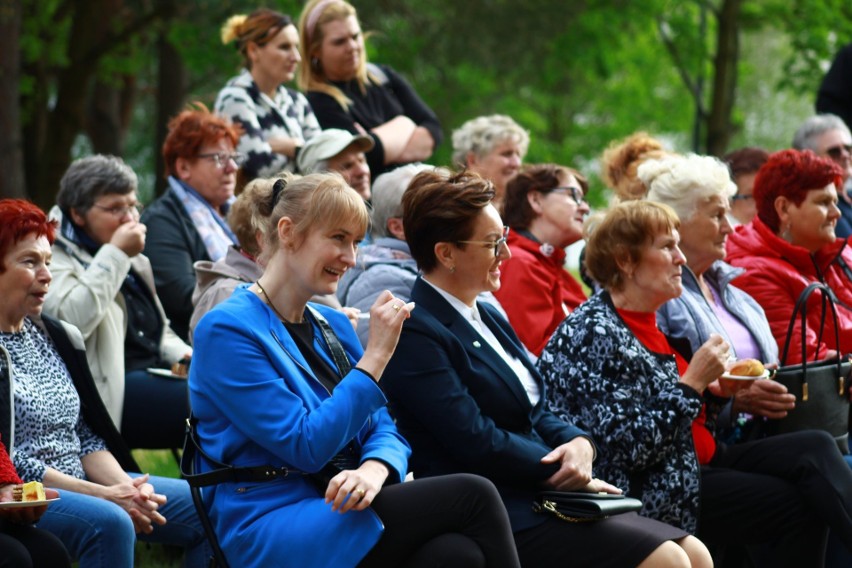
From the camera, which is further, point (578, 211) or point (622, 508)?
point (578, 211)

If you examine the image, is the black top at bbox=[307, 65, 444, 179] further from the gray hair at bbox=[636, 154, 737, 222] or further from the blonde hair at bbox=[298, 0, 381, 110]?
the gray hair at bbox=[636, 154, 737, 222]

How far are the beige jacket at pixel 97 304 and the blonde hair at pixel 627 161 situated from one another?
2.83 metres

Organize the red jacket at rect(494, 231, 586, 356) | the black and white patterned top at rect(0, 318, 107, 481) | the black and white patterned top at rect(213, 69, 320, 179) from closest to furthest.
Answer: the black and white patterned top at rect(0, 318, 107, 481)
the red jacket at rect(494, 231, 586, 356)
the black and white patterned top at rect(213, 69, 320, 179)

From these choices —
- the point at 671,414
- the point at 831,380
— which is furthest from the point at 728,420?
the point at 671,414

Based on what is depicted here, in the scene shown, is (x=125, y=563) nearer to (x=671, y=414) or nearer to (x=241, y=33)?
(x=671, y=414)

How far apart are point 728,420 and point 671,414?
86 cm

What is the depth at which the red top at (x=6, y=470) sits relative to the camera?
3.67m

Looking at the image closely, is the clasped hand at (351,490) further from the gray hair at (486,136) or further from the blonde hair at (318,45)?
the gray hair at (486,136)

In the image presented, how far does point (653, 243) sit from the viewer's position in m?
4.81

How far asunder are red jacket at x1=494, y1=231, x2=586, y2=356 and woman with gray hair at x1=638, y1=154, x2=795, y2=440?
0.53 meters

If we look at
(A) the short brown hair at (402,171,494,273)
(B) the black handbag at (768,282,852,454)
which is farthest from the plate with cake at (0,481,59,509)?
(B) the black handbag at (768,282,852,454)

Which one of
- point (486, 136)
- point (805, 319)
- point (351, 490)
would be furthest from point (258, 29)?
point (351, 490)

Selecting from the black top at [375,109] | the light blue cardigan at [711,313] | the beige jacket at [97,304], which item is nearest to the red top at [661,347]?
the light blue cardigan at [711,313]

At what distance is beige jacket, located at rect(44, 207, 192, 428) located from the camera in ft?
16.4
